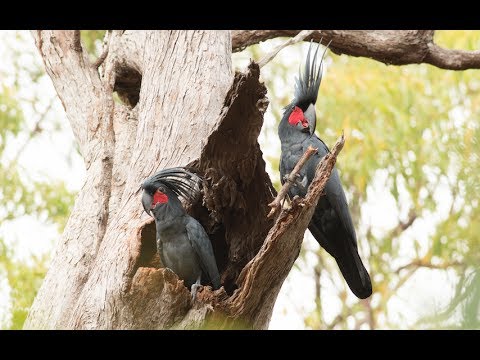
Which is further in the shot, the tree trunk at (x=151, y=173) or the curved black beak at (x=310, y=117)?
the curved black beak at (x=310, y=117)

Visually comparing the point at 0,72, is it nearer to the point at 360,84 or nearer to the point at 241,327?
the point at 360,84

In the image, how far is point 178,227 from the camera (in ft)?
12.3

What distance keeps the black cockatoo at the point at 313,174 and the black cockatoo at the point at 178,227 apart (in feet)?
2.16

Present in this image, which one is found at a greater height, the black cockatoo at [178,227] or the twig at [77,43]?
the twig at [77,43]

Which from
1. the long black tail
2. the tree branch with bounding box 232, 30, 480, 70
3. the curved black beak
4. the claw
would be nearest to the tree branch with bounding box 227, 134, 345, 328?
the claw

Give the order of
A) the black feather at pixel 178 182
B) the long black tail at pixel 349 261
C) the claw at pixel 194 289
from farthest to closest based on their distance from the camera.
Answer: the long black tail at pixel 349 261 < the black feather at pixel 178 182 < the claw at pixel 194 289

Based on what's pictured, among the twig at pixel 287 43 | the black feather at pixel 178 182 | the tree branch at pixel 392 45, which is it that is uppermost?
the tree branch at pixel 392 45

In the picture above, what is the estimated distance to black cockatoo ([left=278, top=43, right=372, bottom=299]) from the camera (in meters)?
4.07

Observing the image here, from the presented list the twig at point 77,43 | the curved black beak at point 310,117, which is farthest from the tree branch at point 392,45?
the curved black beak at point 310,117

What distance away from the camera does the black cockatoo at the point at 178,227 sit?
12.0 feet

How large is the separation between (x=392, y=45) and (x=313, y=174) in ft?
6.48

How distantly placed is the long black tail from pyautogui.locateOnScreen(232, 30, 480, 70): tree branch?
188 centimetres

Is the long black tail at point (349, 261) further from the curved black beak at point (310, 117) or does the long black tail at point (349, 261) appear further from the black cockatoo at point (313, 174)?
the curved black beak at point (310, 117)

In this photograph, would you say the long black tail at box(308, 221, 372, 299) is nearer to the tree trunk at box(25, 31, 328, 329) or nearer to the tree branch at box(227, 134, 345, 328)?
the tree trunk at box(25, 31, 328, 329)
